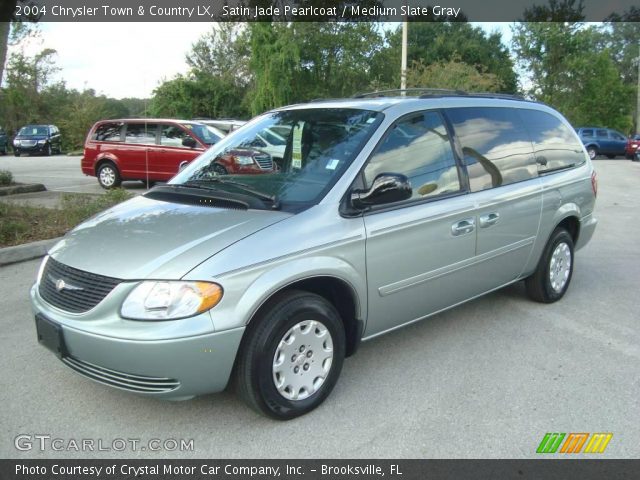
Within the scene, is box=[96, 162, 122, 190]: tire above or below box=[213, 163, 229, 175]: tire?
below

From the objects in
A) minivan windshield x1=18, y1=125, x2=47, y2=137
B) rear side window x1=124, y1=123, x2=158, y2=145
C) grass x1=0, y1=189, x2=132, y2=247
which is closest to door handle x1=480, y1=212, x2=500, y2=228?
grass x1=0, y1=189, x2=132, y2=247

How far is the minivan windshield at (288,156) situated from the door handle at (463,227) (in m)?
Answer: 0.93

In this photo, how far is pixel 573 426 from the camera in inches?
127

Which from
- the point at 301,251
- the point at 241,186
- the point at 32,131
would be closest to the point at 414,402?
the point at 301,251

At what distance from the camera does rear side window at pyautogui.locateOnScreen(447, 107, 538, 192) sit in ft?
14.1

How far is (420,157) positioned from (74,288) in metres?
2.35

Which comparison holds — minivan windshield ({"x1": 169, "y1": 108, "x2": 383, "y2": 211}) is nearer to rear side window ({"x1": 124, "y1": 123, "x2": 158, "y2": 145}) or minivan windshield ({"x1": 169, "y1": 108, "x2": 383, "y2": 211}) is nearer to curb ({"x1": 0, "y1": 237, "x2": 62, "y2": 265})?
curb ({"x1": 0, "y1": 237, "x2": 62, "y2": 265})

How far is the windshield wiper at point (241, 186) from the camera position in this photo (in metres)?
3.46

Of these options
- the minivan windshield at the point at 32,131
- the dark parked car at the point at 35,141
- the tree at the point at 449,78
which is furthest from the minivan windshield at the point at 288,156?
the minivan windshield at the point at 32,131

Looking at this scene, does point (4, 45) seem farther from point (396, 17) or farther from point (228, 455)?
point (396, 17)

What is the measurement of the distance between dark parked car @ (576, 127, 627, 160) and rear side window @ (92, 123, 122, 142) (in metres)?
25.1

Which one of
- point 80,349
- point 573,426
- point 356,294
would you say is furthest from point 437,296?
point 80,349

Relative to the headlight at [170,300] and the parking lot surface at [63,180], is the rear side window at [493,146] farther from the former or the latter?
the parking lot surface at [63,180]

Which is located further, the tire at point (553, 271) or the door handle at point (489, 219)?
the tire at point (553, 271)
